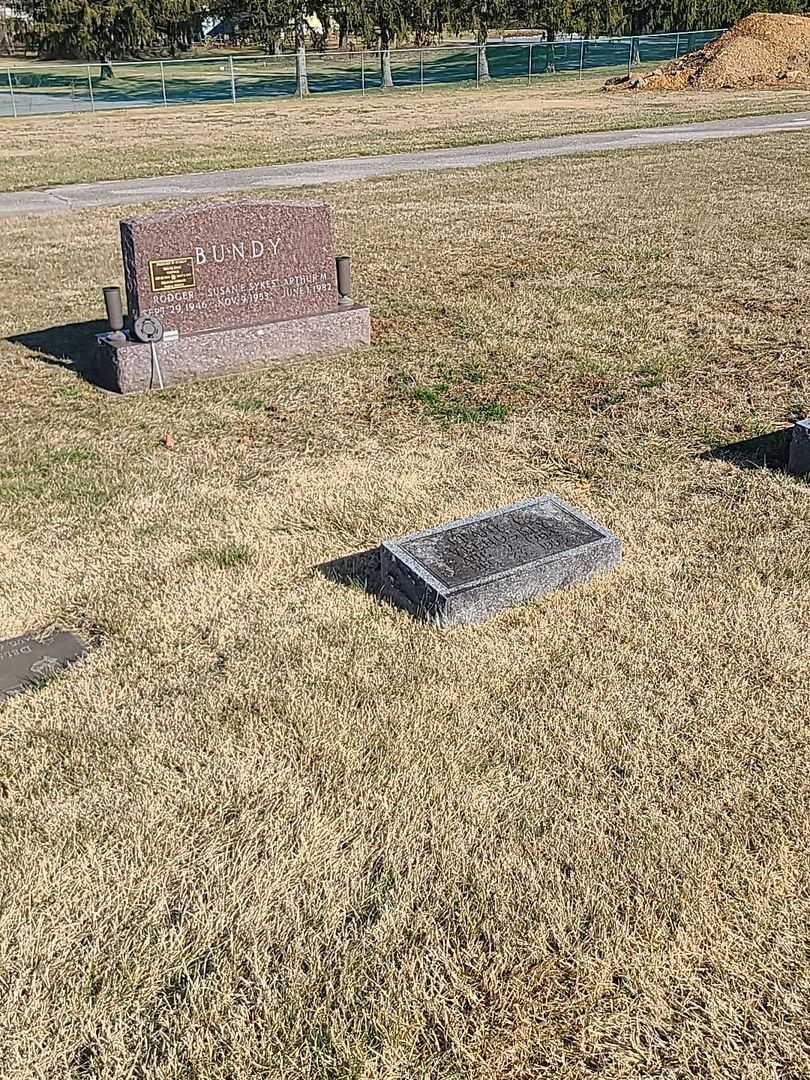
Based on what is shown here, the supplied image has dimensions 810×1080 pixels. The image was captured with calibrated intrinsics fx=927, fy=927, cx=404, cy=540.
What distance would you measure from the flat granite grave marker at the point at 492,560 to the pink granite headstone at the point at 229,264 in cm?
394

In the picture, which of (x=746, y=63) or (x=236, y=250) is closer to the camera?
(x=236, y=250)

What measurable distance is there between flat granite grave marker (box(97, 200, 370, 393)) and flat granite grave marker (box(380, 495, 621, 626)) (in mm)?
3917

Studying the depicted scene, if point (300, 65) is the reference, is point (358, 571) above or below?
below

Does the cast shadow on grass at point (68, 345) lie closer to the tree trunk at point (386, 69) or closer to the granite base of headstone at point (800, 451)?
the granite base of headstone at point (800, 451)

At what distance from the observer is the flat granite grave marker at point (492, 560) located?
4082 millimetres

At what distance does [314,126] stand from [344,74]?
27697 mm

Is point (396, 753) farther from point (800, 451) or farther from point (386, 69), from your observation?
point (386, 69)

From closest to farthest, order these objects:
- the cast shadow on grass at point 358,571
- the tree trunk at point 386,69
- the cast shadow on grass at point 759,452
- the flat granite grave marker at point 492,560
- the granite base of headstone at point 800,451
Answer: the flat granite grave marker at point 492,560 < the cast shadow on grass at point 358,571 < the granite base of headstone at point 800,451 < the cast shadow on grass at point 759,452 < the tree trunk at point 386,69

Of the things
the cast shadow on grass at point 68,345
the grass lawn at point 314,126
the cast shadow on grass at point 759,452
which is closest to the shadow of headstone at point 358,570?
the cast shadow on grass at point 759,452

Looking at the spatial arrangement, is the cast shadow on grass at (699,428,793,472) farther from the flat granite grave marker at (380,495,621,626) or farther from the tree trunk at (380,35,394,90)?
the tree trunk at (380,35,394,90)

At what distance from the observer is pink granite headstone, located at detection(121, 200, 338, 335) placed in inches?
279

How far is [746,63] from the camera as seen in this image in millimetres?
36344

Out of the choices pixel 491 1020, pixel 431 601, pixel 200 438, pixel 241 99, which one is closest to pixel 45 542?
pixel 200 438

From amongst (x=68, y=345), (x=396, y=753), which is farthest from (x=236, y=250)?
(x=396, y=753)
